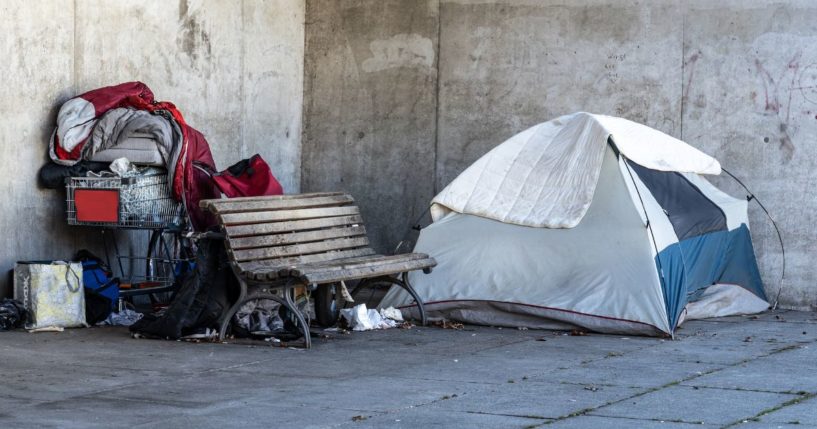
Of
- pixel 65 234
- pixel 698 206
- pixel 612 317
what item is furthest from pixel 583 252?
pixel 65 234

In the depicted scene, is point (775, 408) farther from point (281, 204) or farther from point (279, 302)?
point (281, 204)

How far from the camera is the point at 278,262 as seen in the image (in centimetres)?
855

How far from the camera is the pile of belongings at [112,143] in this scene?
380 inches

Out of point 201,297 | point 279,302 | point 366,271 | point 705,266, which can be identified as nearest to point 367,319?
point 366,271

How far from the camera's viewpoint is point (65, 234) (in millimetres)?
10047

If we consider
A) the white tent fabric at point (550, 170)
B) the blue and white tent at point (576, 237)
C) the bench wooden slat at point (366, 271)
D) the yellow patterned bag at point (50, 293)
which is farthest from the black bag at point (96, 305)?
the white tent fabric at point (550, 170)

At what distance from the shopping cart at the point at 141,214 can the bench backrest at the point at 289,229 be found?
34.1 inches

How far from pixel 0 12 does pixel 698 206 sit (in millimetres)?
5598

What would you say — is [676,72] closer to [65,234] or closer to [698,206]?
[698,206]

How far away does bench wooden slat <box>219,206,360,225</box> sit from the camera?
8.35 metres

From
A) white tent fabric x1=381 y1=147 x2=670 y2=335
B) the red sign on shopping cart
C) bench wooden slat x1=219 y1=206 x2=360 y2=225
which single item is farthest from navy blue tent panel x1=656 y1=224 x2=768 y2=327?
the red sign on shopping cart

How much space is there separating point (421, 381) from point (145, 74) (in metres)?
4.99

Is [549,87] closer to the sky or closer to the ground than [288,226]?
closer to the sky

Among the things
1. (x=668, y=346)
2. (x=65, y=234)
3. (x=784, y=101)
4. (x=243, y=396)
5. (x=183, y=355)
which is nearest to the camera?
(x=243, y=396)
